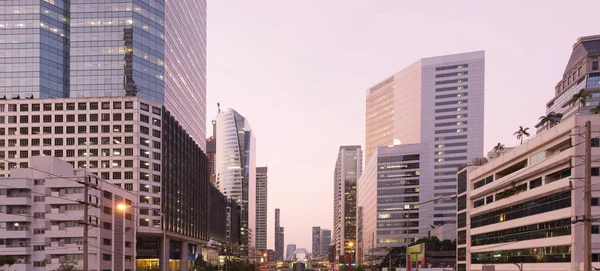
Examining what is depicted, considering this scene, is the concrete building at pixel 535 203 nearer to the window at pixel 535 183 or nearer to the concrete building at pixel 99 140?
the window at pixel 535 183

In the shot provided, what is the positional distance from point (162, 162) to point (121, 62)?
105 ft

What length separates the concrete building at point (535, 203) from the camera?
63281 mm

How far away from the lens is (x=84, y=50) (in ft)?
487

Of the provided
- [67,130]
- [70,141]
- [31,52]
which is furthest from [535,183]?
[31,52]

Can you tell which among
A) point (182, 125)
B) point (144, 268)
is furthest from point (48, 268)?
point (182, 125)

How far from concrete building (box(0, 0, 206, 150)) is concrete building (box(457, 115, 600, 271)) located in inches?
3807

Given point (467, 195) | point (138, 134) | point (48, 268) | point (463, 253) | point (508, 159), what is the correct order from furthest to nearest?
point (138, 134), point (463, 253), point (467, 195), point (48, 268), point (508, 159)

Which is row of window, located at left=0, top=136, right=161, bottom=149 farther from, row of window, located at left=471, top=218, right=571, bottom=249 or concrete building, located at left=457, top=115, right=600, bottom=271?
row of window, located at left=471, top=218, right=571, bottom=249

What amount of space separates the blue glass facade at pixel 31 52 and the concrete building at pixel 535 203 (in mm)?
119121

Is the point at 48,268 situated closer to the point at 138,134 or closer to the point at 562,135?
the point at 138,134

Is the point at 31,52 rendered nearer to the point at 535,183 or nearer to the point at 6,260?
the point at 6,260

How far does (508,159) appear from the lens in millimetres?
84938

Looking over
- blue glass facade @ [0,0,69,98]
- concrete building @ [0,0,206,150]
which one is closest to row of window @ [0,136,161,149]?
concrete building @ [0,0,206,150]

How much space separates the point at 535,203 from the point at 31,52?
138781mm
